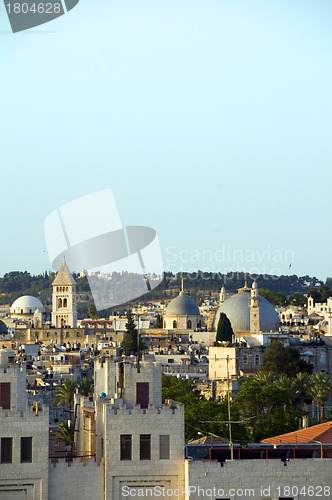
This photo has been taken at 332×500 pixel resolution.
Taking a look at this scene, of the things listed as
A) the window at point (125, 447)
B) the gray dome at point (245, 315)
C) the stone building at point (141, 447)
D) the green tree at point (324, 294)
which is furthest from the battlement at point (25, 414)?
the green tree at point (324, 294)

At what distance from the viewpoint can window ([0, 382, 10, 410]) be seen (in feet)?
88.9

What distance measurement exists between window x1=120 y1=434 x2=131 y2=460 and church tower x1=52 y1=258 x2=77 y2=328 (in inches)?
4407

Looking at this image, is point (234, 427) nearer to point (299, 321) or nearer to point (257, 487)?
point (257, 487)

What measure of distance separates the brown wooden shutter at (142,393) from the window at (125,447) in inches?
56.9

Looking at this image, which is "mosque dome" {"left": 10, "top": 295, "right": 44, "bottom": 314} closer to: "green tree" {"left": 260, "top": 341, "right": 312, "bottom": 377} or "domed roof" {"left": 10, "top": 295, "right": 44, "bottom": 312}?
"domed roof" {"left": 10, "top": 295, "right": 44, "bottom": 312}

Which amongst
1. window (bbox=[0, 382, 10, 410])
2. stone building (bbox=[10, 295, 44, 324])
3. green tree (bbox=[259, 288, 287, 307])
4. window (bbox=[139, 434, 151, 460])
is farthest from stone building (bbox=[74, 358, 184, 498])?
stone building (bbox=[10, 295, 44, 324])

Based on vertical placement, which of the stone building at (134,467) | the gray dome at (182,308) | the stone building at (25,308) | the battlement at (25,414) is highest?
the stone building at (25,308)

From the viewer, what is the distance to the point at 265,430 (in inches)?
1678

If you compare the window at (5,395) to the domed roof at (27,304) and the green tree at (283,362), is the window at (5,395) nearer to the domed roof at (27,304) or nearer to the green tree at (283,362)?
the green tree at (283,362)

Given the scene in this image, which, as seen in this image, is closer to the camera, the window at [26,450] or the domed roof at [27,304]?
the window at [26,450]

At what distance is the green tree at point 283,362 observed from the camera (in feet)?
218

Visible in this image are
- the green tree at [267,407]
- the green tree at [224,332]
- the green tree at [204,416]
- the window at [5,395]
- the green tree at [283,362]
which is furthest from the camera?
the green tree at [224,332]

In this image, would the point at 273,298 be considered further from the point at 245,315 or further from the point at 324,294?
the point at 245,315

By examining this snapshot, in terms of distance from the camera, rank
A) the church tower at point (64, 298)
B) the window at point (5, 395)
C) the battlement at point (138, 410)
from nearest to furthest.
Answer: the battlement at point (138, 410)
the window at point (5, 395)
the church tower at point (64, 298)
